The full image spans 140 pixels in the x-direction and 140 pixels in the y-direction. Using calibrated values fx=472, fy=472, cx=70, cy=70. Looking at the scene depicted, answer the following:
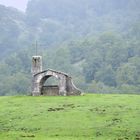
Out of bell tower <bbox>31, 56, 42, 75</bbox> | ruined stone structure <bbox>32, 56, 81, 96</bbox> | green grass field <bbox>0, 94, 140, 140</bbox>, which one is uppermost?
bell tower <bbox>31, 56, 42, 75</bbox>

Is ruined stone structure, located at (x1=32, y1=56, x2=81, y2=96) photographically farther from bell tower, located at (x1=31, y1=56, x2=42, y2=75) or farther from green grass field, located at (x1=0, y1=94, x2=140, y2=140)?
green grass field, located at (x1=0, y1=94, x2=140, y2=140)

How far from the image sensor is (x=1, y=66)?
469 feet

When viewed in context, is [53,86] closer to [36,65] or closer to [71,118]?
[36,65]

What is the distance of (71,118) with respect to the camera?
28.7 metres

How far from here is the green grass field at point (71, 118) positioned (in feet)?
79.0

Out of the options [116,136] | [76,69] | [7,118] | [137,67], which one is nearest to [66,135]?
[116,136]

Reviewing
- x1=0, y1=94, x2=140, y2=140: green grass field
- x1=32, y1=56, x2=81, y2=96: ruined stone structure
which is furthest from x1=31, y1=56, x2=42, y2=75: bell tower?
x1=0, y1=94, x2=140, y2=140: green grass field

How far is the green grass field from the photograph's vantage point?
24094 mm

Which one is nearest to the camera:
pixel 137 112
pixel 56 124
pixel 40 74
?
pixel 56 124

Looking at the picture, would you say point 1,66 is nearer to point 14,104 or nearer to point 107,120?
point 14,104

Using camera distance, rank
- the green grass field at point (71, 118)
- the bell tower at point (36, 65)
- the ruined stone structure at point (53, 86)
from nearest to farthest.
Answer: the green grass field at point (71, 118)
the ruined stone structure at point (53, 86)
the bell tower at point (36, 65)

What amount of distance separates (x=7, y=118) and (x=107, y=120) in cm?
652

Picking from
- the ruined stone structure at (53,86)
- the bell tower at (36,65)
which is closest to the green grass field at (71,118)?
the ruined stone structure at (53,86)

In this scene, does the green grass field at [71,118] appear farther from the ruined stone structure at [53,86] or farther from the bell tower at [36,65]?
the bell tower at [36,65]
